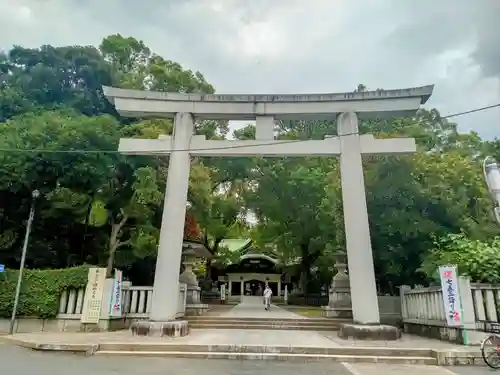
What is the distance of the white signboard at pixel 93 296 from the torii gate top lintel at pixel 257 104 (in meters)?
4.51

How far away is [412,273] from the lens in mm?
12336

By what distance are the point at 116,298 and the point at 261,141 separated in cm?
586

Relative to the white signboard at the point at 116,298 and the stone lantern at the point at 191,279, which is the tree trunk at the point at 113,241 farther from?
the white signboard at the point at 116,298

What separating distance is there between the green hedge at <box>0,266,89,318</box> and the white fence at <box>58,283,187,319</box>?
19 cm

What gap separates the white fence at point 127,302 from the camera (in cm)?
1102

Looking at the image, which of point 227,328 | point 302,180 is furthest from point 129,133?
point 302,180

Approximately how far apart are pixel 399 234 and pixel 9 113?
17043mm

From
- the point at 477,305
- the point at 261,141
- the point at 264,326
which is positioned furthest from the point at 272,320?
the point at 477,305

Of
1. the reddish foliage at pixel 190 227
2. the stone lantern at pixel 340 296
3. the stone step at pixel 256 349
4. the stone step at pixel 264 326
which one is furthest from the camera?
the reddish foliage at pixel 190 227

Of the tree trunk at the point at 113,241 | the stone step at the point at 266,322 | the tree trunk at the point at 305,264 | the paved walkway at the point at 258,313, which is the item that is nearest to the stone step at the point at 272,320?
the stone step at the point at 266,322

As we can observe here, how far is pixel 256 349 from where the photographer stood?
24.6 ft

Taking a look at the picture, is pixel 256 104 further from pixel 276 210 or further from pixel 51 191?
pixel 276 210

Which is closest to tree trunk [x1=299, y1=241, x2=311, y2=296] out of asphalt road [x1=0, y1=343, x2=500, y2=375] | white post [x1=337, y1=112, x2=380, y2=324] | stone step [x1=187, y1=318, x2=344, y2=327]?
stone step [x1=187, y1=318, x2=344, y2=327]

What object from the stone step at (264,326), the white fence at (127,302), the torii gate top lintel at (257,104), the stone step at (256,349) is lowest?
the stone step at (256,349)
